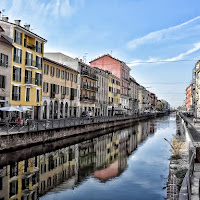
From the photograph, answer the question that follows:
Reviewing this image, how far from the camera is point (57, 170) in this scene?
18.5 m

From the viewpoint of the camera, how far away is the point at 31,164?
60.9 ft

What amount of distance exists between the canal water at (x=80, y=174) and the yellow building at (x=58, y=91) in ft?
56.7


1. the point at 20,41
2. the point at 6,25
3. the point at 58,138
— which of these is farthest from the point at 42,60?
the point at 58,138

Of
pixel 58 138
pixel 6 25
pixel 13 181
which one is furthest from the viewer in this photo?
pixel 6 25

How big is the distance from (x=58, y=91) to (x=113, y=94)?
33328 millimetres

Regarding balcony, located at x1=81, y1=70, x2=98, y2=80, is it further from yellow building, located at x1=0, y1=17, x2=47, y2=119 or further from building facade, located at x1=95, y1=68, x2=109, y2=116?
yellow building, located at x1=0, y1=17, x2=47, y2=119

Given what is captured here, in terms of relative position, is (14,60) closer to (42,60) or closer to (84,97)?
(42,60)

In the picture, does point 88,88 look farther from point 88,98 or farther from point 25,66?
point 25,66

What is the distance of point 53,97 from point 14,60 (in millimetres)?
11733

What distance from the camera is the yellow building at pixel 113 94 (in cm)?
7381

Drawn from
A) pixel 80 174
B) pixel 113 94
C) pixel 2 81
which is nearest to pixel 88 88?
pixel 113 94

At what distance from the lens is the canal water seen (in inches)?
539

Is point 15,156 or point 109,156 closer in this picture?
point 15,156

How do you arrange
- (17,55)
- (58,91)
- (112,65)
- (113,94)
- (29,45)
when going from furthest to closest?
(112,65)
(113,94)
(58,91)
(29,45)
(17,55)
